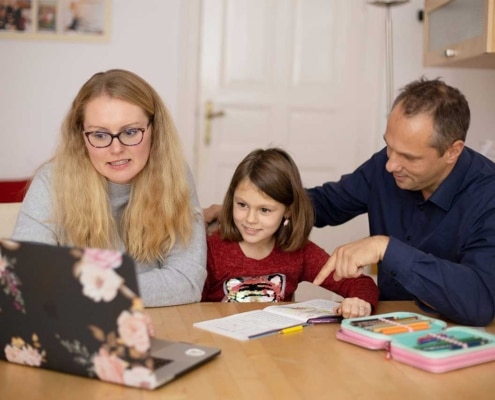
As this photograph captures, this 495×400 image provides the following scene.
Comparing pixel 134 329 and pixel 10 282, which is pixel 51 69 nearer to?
pixel 10 282

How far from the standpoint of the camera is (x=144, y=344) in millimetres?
1140

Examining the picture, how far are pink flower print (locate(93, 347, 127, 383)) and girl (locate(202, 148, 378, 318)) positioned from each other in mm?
933

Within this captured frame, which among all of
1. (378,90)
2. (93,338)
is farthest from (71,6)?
(93,338)

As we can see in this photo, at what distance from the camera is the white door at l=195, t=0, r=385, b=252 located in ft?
13.7

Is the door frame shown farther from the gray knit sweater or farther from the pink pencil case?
the pink pencil case

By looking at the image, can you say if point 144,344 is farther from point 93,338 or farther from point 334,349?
point 334,349

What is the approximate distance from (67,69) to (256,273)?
2.18 meters

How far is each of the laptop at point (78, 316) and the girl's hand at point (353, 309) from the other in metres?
0.50

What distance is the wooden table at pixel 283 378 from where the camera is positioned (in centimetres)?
123

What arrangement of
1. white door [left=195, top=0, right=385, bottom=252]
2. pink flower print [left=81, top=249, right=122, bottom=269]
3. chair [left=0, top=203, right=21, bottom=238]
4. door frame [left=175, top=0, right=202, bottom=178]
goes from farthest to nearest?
white door [left=195, top=0, right=385, bottom=252] < door frame [left=175, top=0, right=202, bottom=178] < chair [left=0, top=203, right=21, bottom=238] < pink flower print [left=81, top=249, right=122, bottom=269]

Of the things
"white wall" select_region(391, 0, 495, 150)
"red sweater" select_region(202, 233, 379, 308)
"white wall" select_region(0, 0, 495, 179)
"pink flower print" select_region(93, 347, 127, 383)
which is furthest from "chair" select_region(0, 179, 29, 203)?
"pink flower print" select_region(93, 347, 127, 383)

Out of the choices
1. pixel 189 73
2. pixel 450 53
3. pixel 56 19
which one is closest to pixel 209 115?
pixel 189 73

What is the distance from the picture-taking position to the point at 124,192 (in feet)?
6.45

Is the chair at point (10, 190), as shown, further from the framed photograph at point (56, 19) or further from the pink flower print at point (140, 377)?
the pink flower print at point (140, 377)
